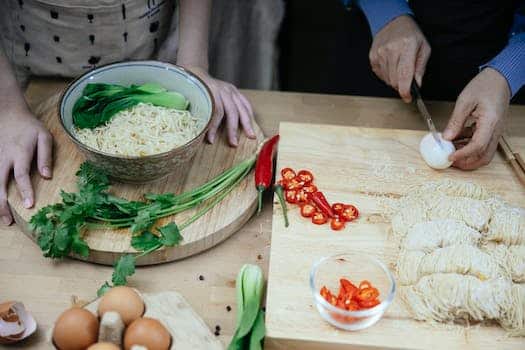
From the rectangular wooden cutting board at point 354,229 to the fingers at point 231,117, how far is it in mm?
153

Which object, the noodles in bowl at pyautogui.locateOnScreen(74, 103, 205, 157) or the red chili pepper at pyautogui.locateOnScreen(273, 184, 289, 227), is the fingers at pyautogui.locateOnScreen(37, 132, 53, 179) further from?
the red chili pepper at pyautogui.locateOnScreen(273, 184, 289, 227)

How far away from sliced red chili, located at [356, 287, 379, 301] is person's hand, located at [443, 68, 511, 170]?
58 cm

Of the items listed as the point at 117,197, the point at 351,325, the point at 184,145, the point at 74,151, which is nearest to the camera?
the point at 351,325

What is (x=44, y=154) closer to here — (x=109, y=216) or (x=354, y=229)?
(x=109, y=216)

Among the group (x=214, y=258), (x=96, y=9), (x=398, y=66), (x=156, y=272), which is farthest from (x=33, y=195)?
(x=398, y=66)

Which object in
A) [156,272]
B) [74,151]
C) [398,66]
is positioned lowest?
[156,272]

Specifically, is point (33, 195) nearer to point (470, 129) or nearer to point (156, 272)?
point (156, 272)

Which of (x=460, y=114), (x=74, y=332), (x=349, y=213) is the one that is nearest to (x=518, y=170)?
(x=460, y=114)

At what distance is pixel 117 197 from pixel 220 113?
1.49 feet

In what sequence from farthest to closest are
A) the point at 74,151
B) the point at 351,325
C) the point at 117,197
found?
the point at 74,151
the point at 117,197
the point at 351,325

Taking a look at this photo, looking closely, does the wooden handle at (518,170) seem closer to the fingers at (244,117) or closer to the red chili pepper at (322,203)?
the red chili pepper at (322,203)

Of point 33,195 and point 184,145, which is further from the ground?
point 184,145

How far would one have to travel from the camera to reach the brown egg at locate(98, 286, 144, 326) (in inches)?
53.4

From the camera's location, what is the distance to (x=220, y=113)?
2.02 metres
